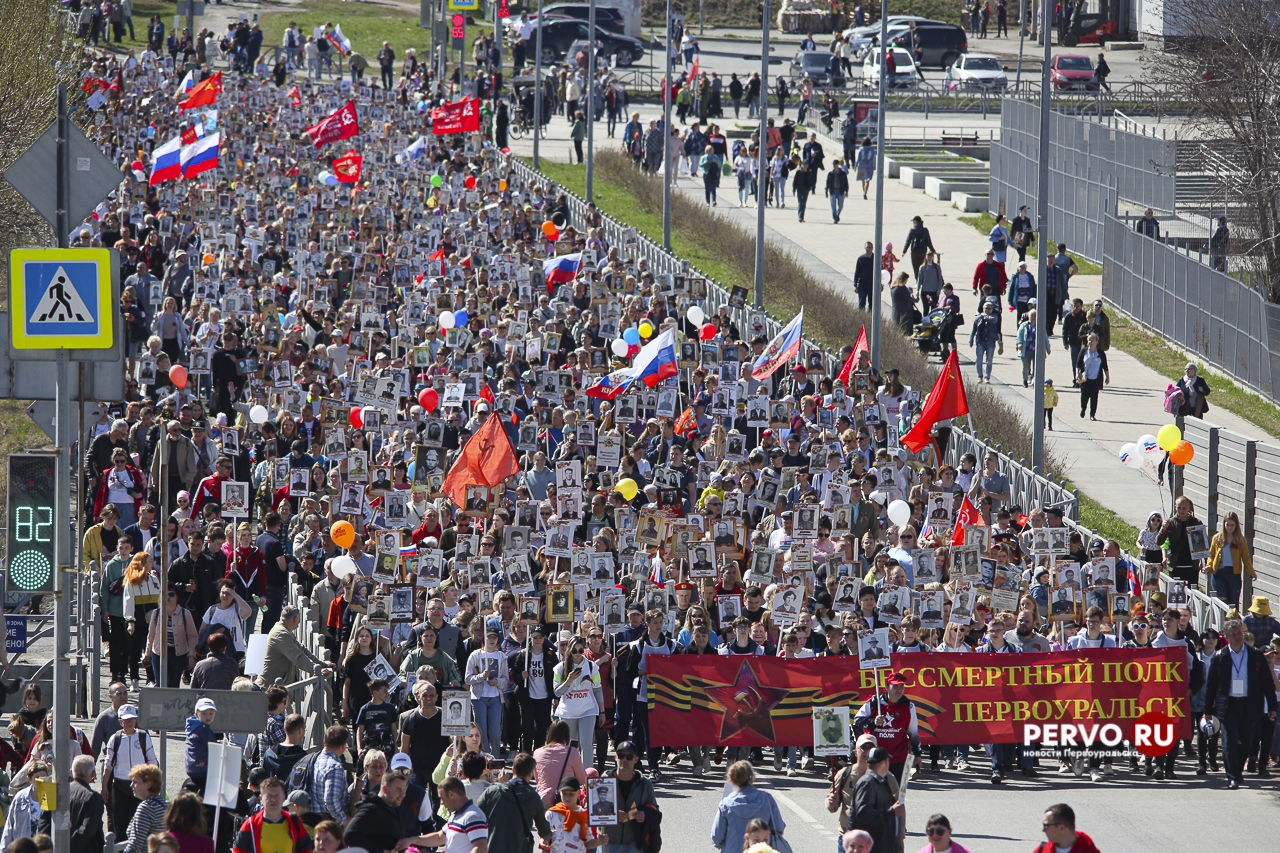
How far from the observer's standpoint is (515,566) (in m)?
17.4

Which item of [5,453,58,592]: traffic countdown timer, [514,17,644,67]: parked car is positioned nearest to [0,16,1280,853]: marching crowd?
[5,453,58,592]: traffic countdown timer

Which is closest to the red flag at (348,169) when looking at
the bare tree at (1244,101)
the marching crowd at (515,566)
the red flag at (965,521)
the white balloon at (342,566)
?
the marching crowd at (515,566)

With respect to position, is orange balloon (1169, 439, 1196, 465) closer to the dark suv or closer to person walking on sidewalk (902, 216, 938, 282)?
person walking on sidewalk (902, 216, 938, 282)

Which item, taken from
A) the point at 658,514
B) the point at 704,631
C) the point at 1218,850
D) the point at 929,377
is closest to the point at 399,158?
the point at 929,377

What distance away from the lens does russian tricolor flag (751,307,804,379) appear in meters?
24.8

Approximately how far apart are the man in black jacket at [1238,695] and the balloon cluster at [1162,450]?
654 cm

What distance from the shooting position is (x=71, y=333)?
1098 cm

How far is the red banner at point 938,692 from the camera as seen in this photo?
16.6 m

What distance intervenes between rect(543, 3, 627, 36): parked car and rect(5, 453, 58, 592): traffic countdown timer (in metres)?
61.3

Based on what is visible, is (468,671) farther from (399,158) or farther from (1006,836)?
(399,158)

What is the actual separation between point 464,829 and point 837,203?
36.9 metres

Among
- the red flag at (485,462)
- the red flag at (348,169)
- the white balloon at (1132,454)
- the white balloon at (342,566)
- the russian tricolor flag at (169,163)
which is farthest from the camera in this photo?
the red flag at (348,169)

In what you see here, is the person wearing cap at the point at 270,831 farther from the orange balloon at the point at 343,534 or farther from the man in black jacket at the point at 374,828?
the orange balloon at the point at 343,534

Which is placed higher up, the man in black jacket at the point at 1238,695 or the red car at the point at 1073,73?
the red car at the point at 1073,73
